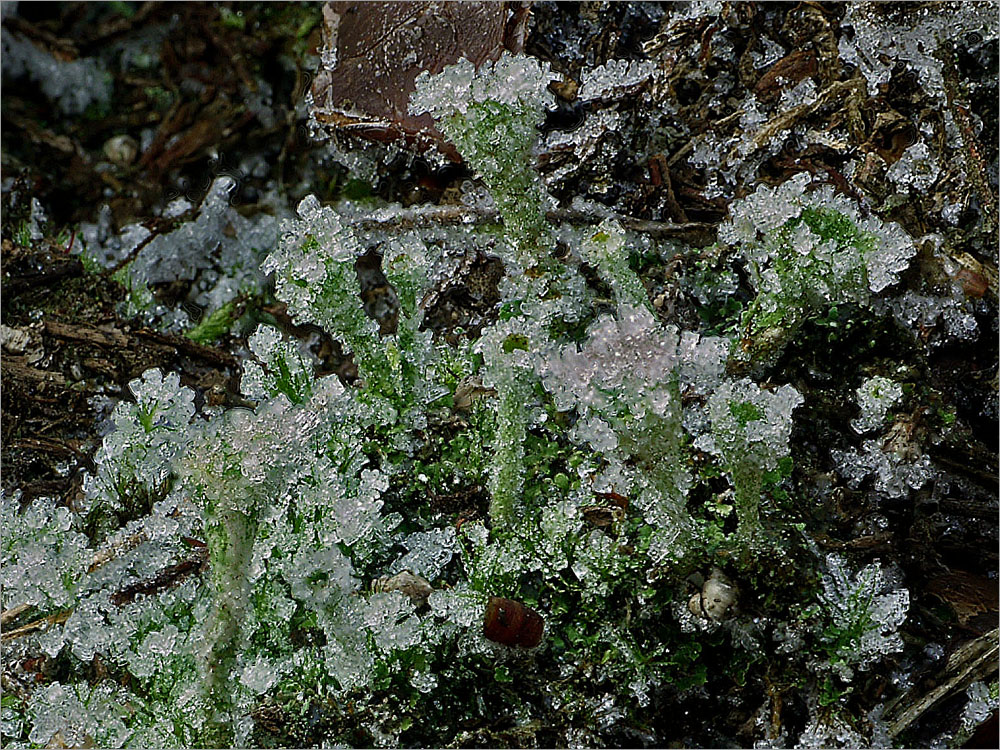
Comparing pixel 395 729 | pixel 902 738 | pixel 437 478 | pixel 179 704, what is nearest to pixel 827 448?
pixel 902 738

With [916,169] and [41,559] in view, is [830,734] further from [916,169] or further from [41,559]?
A: [41,559]

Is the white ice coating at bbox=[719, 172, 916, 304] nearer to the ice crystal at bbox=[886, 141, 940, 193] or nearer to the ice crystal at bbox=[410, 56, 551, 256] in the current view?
the ice crystal at bbox=[886, 141, 940, 193]

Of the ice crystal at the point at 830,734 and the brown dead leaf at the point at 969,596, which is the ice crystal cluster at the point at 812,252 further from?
the ice crystal at the point at 830,734

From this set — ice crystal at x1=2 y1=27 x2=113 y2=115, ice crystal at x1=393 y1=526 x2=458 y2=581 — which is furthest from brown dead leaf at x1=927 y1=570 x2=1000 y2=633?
ice crystal at x1=2 y1=27 x2=113 y2=115

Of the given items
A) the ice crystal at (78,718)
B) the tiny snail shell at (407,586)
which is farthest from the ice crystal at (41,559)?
the tiny snail shell at (407,586)

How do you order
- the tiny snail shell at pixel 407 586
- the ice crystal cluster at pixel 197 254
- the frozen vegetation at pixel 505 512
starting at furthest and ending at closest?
the ice crystal cluster at pixel 197 254
the tiny snail shell at pixel 407 586
the frozen vegetation at pixel 505 512

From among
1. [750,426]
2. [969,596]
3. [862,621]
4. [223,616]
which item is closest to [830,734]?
[862,621]

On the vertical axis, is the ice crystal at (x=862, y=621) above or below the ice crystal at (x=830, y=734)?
above

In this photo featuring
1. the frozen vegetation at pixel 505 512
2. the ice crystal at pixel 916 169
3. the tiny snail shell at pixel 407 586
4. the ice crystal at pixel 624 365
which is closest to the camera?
the ice crystal at pixel 624 365
